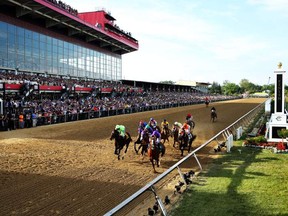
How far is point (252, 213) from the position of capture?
5.86m

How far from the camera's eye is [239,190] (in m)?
7.30

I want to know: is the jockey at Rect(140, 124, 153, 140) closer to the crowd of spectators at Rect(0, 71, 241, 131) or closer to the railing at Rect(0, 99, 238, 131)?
the crowd of spectators at Rect(0, 71, 241, 131)

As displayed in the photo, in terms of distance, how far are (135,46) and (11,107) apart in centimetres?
3987

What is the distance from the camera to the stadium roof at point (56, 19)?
99.9 ft

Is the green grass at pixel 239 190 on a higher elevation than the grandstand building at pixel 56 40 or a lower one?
lower

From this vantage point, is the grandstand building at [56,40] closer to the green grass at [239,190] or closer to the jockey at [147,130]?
the jockey at [147,130]

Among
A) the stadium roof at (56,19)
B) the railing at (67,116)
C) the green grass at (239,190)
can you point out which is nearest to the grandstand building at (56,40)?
the stadium roof at (56,19)

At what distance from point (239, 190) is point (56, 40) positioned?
35435mm

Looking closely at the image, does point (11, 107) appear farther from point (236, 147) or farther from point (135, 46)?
point (135, 46)

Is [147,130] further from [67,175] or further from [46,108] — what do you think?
[46,108]

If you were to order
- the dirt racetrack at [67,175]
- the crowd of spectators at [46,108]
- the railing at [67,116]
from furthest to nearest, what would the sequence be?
the railing at [67,116]
the crowd of spectators at [46,108]
the dirt racetrack at [67,175]

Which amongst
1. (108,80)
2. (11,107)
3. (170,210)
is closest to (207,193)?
(170,210)

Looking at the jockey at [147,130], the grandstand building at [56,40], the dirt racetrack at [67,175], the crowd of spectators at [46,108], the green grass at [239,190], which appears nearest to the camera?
the green grass at [239,190]

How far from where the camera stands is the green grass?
6.06 meters
